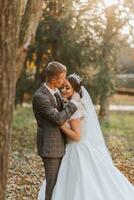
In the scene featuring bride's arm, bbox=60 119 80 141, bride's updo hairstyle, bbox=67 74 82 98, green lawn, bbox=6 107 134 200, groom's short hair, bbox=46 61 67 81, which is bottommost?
green lawn, bbox=6 107 134 200

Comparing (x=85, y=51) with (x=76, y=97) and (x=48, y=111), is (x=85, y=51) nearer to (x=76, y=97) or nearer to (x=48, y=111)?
(x=76, y=97)

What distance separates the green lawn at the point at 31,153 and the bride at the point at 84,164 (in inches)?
76.0

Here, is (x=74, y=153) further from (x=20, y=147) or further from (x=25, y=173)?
(x=20, y=147)

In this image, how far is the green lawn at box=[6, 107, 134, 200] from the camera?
348 inches

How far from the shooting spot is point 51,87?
19.7 feet

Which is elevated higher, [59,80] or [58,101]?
[59,80]

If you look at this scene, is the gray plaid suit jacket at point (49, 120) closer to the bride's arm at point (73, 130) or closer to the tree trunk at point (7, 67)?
the bride's arm at point (73, 130)

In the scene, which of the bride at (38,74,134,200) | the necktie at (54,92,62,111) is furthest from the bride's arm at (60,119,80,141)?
the necktie at (54,92,62,111)

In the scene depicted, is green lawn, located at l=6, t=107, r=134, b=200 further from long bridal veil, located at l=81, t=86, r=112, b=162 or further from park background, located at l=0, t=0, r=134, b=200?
→ long bridal veil, located at l=81, t=86, r=112, b=162

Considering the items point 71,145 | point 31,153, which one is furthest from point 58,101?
point 31,153

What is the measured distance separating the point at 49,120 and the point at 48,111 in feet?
0.45

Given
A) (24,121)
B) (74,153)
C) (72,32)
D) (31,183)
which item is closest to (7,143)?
(74,153)

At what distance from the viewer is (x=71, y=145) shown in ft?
20.9

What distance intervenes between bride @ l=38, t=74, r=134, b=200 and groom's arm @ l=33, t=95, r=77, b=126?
213mm
